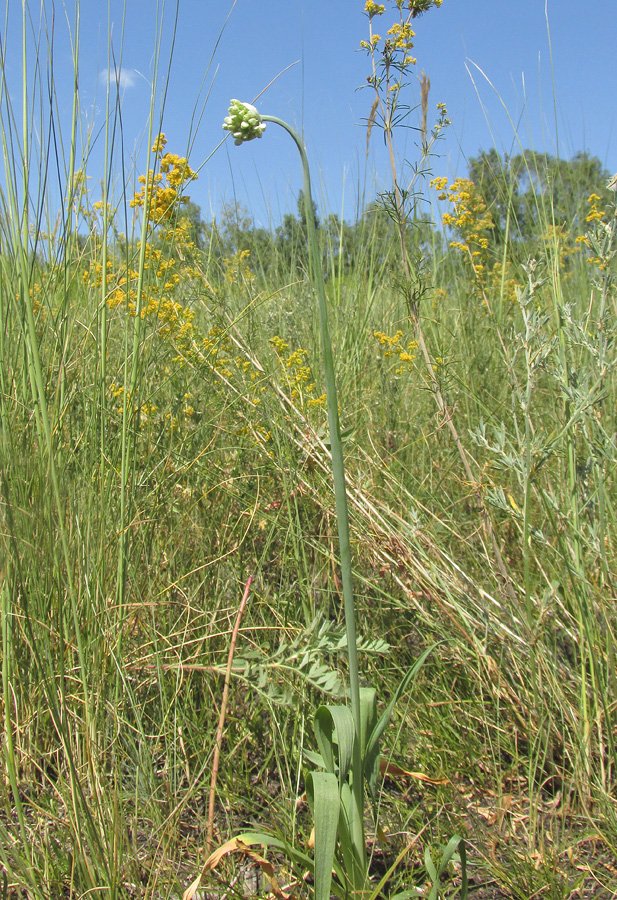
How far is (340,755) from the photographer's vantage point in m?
0.90

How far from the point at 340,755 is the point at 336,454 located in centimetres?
43

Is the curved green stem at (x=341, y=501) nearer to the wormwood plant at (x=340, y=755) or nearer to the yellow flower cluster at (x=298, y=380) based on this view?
the wormwood plant at (x=340, y=755)

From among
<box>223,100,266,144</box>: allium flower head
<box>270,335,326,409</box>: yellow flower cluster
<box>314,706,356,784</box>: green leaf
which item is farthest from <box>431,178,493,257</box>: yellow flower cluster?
<box>314,706,356,784</box>: green leaf

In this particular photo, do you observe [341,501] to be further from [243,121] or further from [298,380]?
[298,380]

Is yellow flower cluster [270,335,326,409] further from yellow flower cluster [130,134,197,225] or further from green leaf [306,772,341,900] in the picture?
green leaf [306,772,341,900]

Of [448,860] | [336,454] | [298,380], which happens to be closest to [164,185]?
[298,380]

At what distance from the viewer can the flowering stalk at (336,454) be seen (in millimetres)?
842

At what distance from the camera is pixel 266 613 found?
148cm

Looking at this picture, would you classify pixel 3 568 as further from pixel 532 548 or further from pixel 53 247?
pixel 532 548

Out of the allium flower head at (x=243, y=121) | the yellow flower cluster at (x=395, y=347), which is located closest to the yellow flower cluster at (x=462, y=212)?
the yellow flower cluster at (x=395, y=347)

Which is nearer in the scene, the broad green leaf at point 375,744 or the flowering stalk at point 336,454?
the flowering stalk at point 336,454

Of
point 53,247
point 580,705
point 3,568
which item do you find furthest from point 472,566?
point 53,247

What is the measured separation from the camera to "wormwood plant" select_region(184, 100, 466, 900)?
0.85 meters

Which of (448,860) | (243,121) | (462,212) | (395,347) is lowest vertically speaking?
(448,860)
